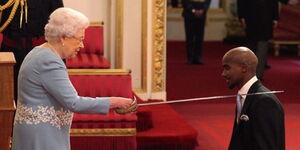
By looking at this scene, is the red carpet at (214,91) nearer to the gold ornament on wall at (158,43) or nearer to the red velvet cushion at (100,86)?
the gold ornament on wall at (158,43)

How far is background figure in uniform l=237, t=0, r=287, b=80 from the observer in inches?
423

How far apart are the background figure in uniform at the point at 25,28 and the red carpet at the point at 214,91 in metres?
1.85

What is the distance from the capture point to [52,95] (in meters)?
3.80

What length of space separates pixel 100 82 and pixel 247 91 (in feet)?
9.43

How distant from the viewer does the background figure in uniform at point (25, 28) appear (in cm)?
668

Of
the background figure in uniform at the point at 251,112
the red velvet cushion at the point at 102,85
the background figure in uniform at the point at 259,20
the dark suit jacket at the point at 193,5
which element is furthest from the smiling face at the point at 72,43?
the dark suit jacket at the point at 193,5

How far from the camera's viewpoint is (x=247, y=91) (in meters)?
3.84

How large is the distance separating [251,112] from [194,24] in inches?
380

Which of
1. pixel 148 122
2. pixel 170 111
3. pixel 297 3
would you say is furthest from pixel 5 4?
pixel 297 3

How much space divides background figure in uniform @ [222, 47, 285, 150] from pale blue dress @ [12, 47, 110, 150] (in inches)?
25.3

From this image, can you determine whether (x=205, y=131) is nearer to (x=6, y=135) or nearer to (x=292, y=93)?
(x=292, y=93)

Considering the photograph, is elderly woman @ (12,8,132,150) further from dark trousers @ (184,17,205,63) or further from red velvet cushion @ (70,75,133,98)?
dark trousers @ (184,17,205,63)

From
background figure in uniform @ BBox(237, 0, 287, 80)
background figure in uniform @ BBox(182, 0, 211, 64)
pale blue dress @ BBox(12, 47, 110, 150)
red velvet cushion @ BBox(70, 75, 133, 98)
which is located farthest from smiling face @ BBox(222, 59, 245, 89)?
background figure in uniform @ BBox(182, 0, 211, 64)

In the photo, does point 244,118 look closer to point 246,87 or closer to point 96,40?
point 246,87
